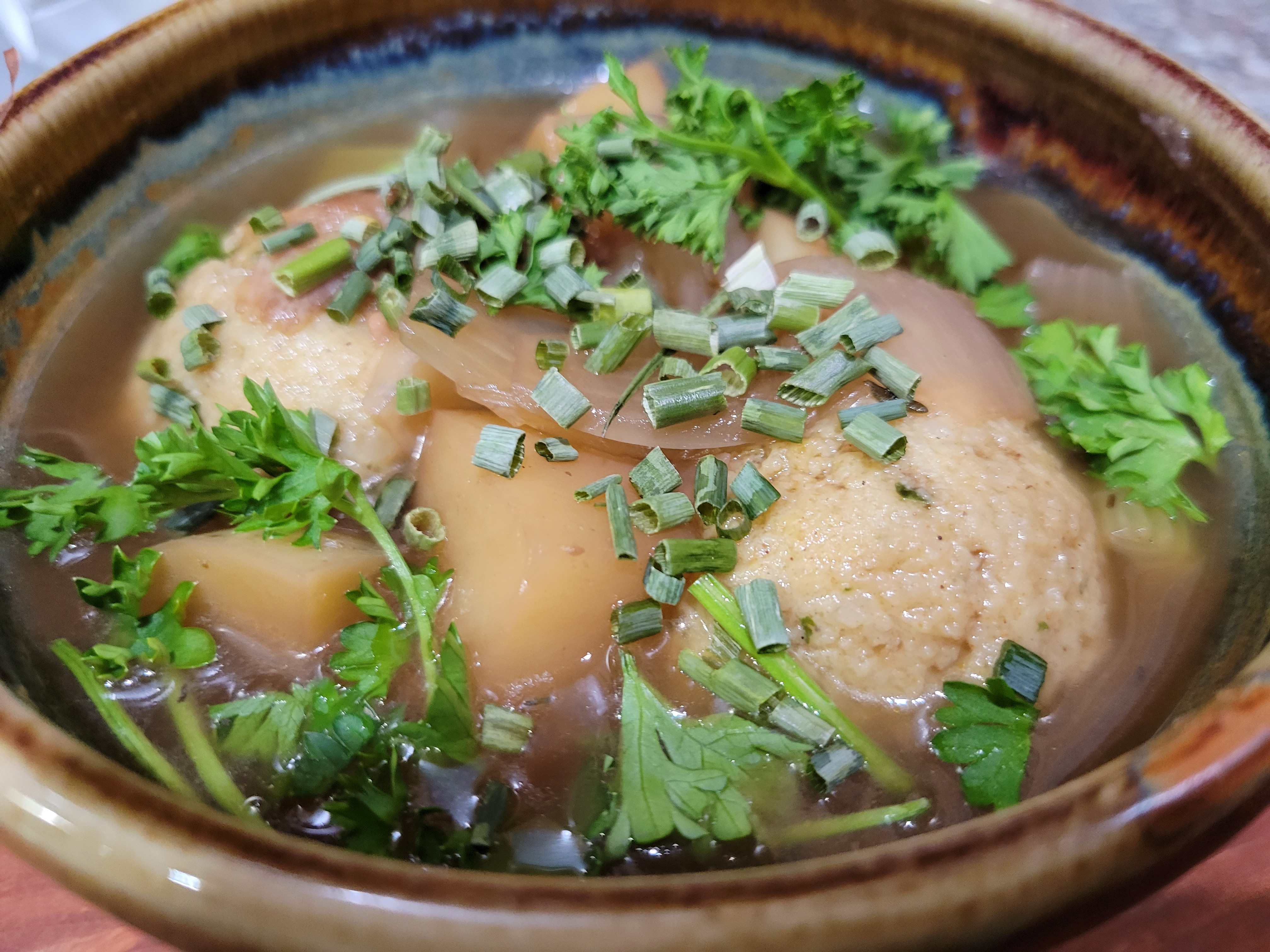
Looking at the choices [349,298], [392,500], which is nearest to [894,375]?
[392,500]

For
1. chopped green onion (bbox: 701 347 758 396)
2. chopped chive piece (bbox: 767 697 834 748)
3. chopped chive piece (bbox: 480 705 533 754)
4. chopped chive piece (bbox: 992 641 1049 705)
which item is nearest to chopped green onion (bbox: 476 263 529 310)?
chopped green onion (bbox: 701 347 758 396)

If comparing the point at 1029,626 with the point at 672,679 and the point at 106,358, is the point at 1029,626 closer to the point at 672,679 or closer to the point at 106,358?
the point at 672,679

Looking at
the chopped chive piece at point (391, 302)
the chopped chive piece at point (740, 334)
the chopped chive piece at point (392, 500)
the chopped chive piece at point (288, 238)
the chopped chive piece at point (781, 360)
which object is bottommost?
the chopped chive piece at point (392, 500)

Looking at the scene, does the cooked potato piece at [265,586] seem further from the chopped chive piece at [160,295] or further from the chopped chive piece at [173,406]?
the chopped chive piece at [160,295]

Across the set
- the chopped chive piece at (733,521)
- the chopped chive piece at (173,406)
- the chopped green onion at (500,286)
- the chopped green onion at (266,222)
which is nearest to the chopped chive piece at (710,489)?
the chopped chive piece at (733,521)

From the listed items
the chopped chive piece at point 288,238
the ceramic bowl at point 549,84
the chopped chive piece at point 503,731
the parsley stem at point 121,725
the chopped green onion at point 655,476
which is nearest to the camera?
the ceramic bowl at point 549,84

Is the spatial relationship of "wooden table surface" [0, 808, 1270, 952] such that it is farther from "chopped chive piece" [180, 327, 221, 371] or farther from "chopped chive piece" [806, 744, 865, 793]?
"chopped chive piece" [180, 327, 221, 371]

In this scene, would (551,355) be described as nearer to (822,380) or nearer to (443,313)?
(443,313)
